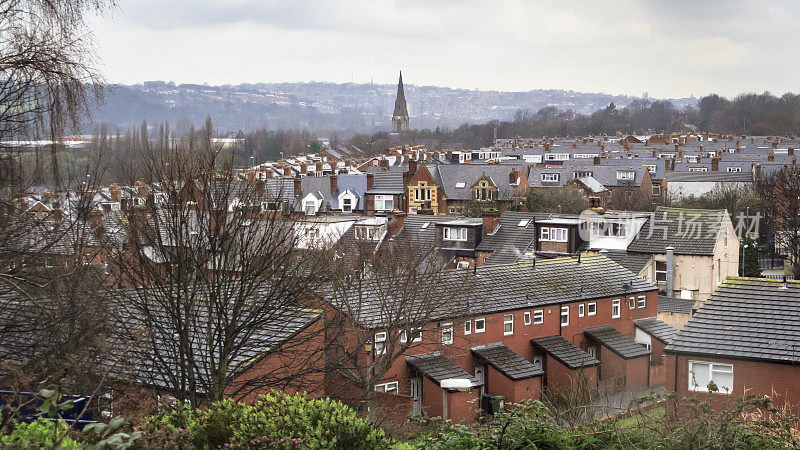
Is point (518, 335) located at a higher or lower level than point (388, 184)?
lower

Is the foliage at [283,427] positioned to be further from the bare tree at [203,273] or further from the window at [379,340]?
the window at [379,340]

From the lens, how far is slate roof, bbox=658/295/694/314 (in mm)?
36969

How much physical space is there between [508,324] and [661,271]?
15.9 meters

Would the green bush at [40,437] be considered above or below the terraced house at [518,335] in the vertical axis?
above

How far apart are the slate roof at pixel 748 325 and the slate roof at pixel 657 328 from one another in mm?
9033

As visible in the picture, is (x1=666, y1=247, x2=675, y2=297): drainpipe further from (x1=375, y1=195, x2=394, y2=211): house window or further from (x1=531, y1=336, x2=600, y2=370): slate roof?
(x1=375, y1=195, x2=394, y2=211): house window

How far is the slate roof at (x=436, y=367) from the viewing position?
992 inches

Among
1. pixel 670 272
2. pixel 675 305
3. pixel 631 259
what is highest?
pixel 631 259

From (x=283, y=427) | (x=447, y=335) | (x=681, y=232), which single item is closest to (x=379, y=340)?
(x=447, y=335)

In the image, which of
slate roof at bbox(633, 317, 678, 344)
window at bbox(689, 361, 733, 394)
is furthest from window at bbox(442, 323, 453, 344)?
slate roof at bbox(633, 317, 678, 344)

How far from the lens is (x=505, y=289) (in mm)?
29750

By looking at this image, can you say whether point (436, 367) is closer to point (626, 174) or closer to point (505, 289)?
point (505, 289)

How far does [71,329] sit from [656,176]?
77139 millimetres

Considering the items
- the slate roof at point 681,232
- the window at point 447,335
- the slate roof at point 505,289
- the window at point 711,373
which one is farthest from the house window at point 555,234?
the window at point 711,373
